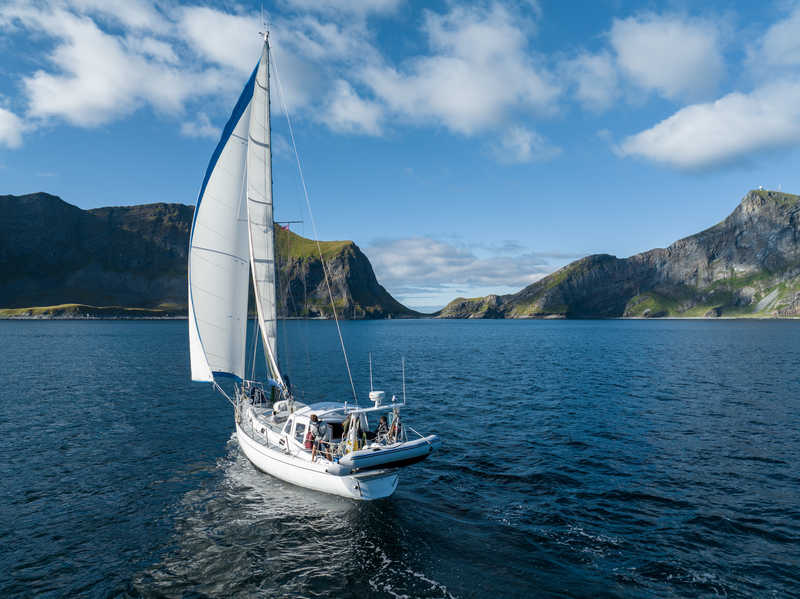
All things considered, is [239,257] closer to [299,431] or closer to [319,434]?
[299,431]

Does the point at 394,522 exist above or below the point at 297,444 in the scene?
below

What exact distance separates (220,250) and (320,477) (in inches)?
550

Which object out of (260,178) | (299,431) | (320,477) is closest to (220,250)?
(260,178)

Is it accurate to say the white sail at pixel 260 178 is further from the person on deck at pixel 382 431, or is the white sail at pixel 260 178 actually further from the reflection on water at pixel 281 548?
the reflection on water at pixel 281 548

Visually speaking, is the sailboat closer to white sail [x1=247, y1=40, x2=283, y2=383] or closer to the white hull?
white sail [x1=247, y1=40, x2=283, y2=383]

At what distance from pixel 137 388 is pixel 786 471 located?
5178 centimetres

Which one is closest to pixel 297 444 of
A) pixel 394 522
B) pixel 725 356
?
pixel 394 522

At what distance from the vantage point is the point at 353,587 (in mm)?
12914

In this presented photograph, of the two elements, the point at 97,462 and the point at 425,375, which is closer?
the point at 97,462

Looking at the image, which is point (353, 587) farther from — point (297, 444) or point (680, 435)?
point (680, 435)

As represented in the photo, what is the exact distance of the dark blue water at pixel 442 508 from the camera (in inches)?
522

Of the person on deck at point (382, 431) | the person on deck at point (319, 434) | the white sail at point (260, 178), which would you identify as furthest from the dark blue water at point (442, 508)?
the white sail at point (260, 178)

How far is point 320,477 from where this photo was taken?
57.6 feet

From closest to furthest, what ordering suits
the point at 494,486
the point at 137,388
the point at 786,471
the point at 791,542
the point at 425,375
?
the point at 791,542
the point at 494,486
the point at 786,471
the point at 137,388
the point at 425,375
